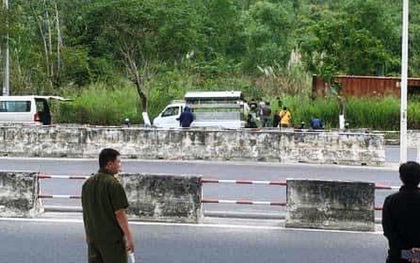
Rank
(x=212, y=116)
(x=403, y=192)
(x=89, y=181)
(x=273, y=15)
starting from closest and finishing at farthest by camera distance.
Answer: (x=403, y=192) → (x=89, y=181) → (x=212, y=116) → (x=273, y=15)

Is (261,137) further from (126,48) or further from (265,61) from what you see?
(265,61)

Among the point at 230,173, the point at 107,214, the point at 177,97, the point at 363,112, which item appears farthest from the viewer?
the point at 177,97

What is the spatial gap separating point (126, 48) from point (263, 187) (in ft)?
96.5

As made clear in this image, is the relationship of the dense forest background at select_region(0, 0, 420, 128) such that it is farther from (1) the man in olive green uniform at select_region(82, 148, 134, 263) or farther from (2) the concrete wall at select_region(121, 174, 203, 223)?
(1) the man in olive green uniform at select_region(82, 148, 134, 263)

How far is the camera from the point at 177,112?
34344 mm

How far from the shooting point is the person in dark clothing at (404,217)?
20.0 feet

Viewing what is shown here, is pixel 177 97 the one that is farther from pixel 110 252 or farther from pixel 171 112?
pixel 110 252

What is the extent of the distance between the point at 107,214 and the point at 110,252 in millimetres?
368

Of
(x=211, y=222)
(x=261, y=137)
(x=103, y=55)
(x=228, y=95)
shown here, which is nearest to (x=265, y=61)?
(x=103, y=55)

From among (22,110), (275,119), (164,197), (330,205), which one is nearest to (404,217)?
(330,205)

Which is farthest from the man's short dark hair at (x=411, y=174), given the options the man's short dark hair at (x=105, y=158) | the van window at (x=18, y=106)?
the van window at (x=18, y=106)

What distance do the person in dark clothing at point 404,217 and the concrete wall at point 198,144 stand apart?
51.4 feet

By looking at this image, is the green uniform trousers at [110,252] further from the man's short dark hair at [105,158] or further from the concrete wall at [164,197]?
the concrete wall at [164,197]

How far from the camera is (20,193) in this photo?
12.8m
